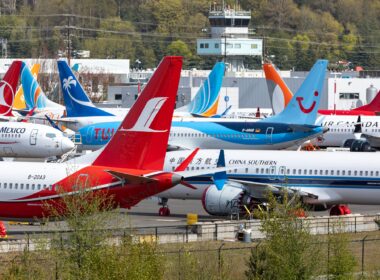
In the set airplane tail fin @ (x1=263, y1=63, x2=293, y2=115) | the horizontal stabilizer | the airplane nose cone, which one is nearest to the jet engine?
the horizontal stabilizer

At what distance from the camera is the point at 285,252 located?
36.4 metres

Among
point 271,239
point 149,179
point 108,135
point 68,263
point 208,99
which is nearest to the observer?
point 68,263

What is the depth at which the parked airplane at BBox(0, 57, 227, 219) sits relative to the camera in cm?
Result: 4750

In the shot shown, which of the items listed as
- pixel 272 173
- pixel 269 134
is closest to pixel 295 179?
pixel 272 173

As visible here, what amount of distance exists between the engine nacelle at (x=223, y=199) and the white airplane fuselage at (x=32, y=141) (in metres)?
24.6

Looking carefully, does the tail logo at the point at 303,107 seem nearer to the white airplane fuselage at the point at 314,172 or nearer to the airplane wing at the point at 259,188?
the white airplane fuselage at the point at 314,172

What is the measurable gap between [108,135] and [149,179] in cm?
3682

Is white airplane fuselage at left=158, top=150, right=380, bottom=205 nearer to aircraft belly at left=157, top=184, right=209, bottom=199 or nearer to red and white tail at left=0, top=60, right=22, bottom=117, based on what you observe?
aircraft belly at left=157, top=184, right=209, bottom=199

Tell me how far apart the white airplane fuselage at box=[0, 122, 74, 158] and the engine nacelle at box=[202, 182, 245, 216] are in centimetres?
2463

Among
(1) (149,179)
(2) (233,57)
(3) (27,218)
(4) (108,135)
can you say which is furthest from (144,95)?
(2) (233,57)

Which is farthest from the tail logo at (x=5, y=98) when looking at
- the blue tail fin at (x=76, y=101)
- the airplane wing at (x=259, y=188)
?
the airplane wing at (x=259, y=188)

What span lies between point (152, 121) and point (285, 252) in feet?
41.4

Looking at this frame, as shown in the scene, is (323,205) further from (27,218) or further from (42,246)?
(42,246)

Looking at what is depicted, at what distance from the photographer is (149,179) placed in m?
47.2
